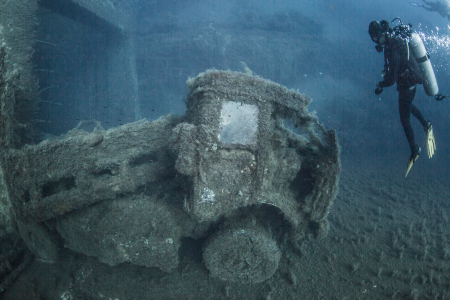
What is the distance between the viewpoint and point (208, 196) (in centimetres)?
308

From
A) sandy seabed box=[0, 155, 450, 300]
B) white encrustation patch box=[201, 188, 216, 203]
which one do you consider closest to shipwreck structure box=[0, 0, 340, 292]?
white encrustation patch box=[201, 188, 216, 203]

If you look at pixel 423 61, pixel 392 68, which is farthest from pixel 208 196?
pixel 423 61

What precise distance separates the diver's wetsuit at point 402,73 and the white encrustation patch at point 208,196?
15.3 feet

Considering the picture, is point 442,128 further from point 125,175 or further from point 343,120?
point 125,175

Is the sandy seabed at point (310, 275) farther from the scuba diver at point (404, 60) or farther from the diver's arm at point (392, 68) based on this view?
the diver's arm at point (392, 68)

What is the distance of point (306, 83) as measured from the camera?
19859mm

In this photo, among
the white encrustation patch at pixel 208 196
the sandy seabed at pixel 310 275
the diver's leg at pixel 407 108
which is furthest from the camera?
the diver's leg at pixel 407 108

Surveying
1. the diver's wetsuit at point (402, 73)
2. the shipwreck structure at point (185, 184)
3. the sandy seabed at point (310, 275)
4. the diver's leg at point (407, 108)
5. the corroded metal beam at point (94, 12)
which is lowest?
the sandy seabed at point (310, 275)

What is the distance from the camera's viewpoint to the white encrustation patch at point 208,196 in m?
3.07

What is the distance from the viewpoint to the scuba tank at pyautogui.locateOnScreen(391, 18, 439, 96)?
16.0 feet

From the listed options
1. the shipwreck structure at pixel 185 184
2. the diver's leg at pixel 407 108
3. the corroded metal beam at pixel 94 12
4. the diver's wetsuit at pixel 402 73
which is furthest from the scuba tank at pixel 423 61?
the corroded metal beam at pixel 94 12

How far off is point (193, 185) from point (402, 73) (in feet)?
17.7

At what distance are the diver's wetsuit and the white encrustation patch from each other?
4650 millimetres

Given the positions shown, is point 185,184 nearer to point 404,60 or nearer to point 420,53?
point 404,60
